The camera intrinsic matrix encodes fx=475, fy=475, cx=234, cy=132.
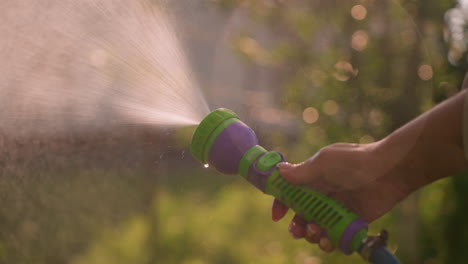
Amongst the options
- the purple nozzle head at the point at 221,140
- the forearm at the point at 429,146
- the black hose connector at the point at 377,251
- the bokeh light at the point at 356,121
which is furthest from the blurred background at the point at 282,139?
the black hose connector at the point at 377,251

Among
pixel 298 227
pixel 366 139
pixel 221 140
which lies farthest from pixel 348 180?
pixel 366 139

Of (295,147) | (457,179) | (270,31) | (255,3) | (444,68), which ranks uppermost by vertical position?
(255,3)

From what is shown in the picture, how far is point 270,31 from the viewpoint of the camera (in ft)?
9.02

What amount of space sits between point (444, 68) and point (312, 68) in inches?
25.4

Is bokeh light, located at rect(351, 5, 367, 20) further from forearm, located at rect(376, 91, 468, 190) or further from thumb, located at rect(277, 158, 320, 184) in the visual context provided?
thumb, located at rect(277, 158, 320, 184)

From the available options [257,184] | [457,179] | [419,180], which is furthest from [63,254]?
[457,179]

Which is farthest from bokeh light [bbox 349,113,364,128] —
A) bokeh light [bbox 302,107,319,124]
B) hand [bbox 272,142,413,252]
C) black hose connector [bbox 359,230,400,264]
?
black hose connector [bbox 359,230,400,264]

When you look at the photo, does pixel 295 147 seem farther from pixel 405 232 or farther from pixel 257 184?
pixel 257 184

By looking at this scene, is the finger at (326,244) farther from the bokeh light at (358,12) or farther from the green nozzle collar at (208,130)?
the bokeh light at (358,12)

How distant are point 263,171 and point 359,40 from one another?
1.58m

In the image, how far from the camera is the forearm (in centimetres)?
115

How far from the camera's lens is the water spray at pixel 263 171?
3.49 feet

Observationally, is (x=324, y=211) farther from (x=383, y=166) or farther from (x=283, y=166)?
(x=383, y=166)

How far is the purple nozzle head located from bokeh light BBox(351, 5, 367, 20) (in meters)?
1.49
